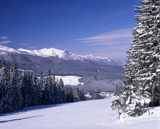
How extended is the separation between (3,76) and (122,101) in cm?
4977

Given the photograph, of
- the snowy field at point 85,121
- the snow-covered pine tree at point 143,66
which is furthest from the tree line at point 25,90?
the snow-covered pine tree at point 143,66

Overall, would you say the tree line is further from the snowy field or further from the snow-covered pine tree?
the snow-covered pine tree

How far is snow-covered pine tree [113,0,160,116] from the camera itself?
31837 mm

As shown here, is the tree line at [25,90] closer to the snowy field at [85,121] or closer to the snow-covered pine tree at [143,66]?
the snowy field at [85,121]

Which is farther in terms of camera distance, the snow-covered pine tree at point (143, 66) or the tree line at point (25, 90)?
the tree line at point (25, 90)

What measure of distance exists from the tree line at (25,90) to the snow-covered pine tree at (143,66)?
156 ft

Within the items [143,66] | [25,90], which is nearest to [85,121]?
[143,66]

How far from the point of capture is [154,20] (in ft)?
107

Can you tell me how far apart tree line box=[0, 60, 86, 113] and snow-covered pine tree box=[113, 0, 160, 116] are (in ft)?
156

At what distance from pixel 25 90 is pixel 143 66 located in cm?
6340

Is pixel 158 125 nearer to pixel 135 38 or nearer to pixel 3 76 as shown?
pixel 135 38

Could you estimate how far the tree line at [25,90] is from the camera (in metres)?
78.5

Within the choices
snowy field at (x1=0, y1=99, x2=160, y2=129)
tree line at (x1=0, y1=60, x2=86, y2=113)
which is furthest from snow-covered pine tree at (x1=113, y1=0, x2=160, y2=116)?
tree line at (x1=0, y1=60, x2=86, y2=113)

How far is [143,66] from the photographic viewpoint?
34.7 meters
